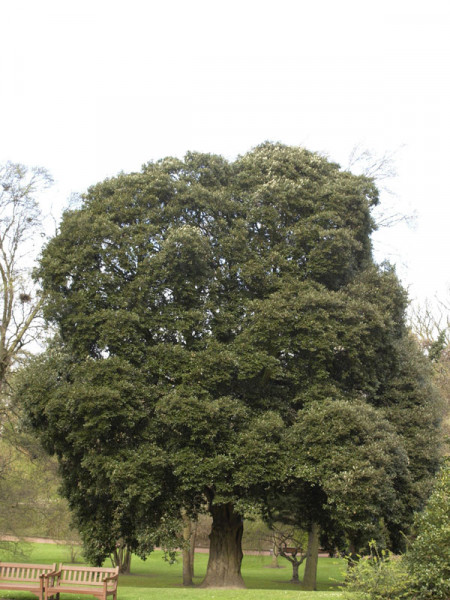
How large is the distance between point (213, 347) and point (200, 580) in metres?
21.6

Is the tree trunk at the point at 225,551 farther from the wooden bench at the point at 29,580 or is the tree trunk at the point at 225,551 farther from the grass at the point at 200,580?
the wooden bench at the point at 29,580

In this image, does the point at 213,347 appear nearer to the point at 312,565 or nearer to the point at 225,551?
the point at 225,551

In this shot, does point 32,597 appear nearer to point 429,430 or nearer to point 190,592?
point 190,592

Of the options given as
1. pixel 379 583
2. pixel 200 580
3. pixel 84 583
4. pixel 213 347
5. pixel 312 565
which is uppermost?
pixel 213 347

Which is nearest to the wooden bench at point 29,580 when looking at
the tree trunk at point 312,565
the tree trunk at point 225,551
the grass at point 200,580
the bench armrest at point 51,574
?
the bench armrest at point 51,574

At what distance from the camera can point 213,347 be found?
734 inches


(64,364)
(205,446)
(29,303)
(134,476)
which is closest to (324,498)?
(205,446)

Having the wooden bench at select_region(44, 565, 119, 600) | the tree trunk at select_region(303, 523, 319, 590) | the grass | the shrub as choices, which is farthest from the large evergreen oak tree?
the tree trunk at select_region(303, 523, 319, 590)

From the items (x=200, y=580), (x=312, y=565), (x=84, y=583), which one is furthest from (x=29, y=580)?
(x=200, y=580)

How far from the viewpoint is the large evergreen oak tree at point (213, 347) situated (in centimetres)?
1714

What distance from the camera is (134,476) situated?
16.5 meters

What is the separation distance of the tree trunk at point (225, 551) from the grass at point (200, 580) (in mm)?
2049

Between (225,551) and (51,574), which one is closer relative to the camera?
(51,574)

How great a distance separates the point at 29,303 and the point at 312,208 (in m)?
11.8
